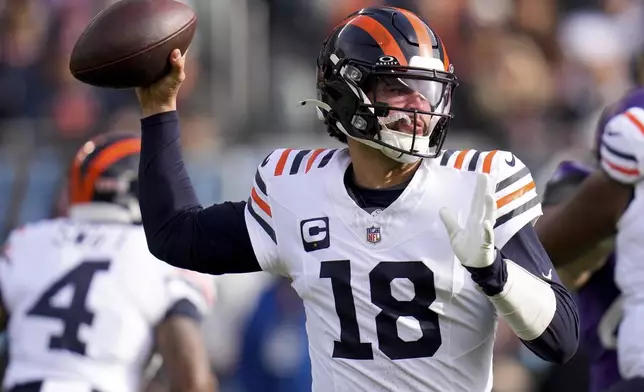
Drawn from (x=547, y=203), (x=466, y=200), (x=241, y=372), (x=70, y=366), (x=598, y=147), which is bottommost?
(x=241, y=372)

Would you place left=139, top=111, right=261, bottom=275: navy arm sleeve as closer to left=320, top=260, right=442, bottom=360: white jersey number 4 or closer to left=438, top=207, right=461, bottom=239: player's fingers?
left=320, top=260, right=442, bottom=360: white jersey number 4

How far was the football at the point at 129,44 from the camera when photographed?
136 inches

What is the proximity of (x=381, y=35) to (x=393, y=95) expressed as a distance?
166mm

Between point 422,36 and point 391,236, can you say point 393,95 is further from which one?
point 391,236

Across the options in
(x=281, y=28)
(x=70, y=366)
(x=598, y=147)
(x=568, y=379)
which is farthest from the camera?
(x=281, y=28)

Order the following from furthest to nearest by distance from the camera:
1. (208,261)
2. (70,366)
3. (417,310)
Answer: (70,366) → (208,261) → (417,310)

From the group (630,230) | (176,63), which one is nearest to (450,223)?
(176,63)

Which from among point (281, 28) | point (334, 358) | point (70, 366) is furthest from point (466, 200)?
point (281, 28)

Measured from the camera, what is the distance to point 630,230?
411 centimetres

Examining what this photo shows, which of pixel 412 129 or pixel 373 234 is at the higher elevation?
pixel 412 129

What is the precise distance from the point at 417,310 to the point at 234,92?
5.49 metres

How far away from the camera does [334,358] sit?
3283 millimetres

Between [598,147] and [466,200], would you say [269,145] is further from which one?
[466,200]

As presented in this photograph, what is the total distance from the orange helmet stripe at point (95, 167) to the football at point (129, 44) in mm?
1694
